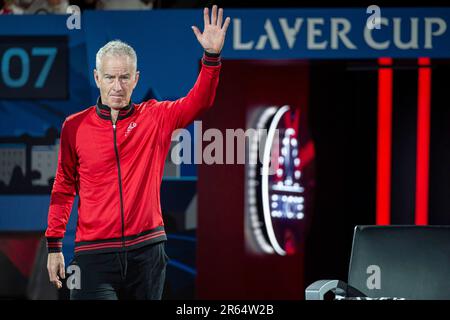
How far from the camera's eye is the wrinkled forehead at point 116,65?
4.19 metres

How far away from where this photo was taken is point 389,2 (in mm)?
4863

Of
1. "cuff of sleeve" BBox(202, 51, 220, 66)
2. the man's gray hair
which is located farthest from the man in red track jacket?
the man's gray hair

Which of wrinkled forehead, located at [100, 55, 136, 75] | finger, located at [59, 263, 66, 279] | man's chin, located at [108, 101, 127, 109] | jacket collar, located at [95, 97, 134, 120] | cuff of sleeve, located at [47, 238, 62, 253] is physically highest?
wrinkled forehead, located at [100, 55, 136, 75]

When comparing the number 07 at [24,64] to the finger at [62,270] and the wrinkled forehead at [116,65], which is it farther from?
the finger at [62,270]

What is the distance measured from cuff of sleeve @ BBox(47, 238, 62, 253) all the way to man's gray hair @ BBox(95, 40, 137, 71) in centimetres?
90

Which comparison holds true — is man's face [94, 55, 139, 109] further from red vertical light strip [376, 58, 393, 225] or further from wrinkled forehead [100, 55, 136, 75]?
red vertical light strip [376, 58, 393, 225]

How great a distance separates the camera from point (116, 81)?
418 cm

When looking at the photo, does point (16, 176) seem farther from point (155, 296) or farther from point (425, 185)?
point (425, 185)

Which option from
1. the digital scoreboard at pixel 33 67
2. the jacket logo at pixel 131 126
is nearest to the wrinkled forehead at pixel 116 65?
the jacket logo at pixel 131 126

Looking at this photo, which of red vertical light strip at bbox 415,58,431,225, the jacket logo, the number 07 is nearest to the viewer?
the jacket logo

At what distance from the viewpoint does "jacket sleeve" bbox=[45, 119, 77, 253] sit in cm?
413

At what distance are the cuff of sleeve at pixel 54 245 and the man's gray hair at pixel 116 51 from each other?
2.94 feet

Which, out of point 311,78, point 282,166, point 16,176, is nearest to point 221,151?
point 282,166

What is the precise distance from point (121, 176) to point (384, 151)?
180cm
